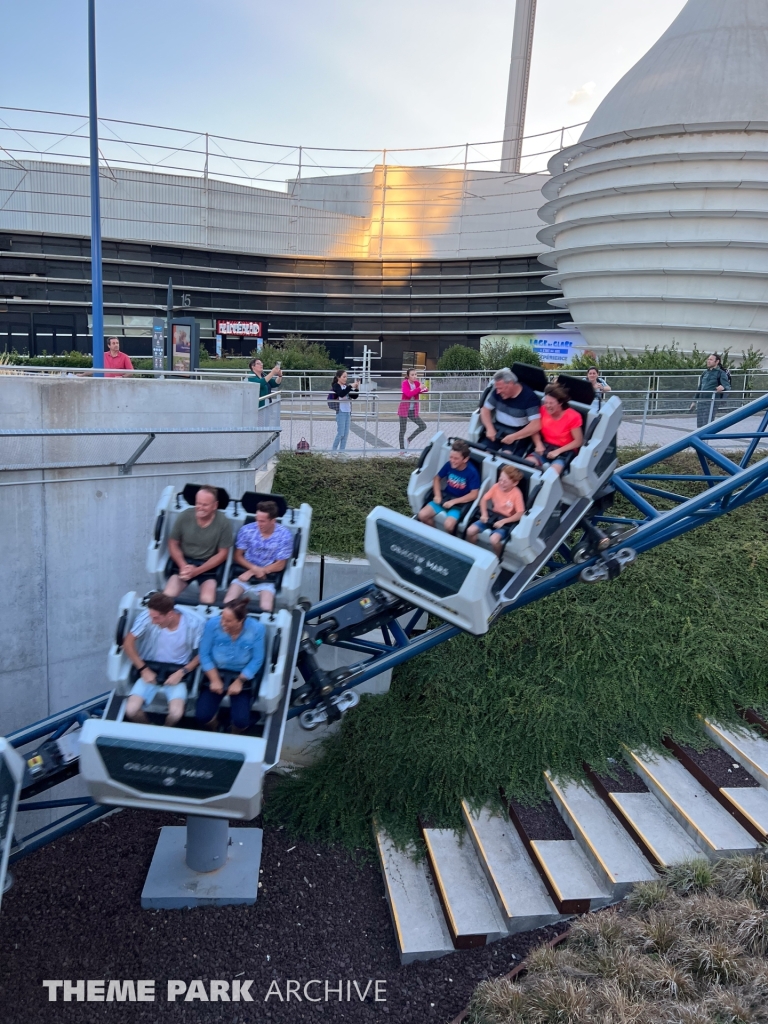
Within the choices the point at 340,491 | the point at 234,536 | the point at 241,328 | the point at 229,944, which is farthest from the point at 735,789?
the point at 241,328

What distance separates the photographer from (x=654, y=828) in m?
6.84

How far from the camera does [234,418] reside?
8.71 m

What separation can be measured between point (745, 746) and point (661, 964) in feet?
10.7

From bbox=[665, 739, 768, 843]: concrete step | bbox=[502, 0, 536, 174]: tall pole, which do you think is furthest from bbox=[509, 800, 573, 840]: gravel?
bbox=[502, 0, 536, 174]: tall pole

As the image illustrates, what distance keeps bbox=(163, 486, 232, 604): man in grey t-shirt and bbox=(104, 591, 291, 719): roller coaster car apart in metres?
0.56

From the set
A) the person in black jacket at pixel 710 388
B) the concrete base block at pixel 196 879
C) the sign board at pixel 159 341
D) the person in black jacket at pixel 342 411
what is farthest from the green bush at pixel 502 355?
the concrete base block at pixel 196 879

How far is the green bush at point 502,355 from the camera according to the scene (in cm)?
2497

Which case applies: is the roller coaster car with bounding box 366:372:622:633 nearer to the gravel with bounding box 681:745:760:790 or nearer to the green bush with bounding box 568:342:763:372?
the gravel with bounding box 681:745:760:790

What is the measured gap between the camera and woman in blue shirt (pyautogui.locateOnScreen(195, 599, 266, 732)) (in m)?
5.24

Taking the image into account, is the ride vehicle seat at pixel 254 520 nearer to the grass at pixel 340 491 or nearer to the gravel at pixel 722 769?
the grass at pixel 340 491

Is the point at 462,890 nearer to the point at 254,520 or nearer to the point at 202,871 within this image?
the point at 202,871

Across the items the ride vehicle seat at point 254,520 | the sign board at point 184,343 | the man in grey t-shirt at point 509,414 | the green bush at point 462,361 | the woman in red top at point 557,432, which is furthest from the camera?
the green bush at point 462,361

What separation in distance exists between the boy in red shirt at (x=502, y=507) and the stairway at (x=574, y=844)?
307 centimetres

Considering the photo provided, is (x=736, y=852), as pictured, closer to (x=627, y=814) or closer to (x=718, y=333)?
(x=627, y=814)
